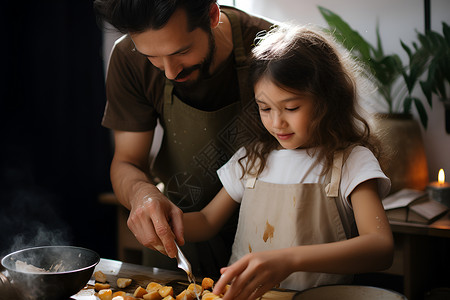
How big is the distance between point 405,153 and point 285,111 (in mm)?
1245

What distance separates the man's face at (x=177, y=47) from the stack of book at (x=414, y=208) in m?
1.22

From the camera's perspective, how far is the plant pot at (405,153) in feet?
7.61

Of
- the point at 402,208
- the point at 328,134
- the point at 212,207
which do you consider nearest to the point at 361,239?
the point at 328,134

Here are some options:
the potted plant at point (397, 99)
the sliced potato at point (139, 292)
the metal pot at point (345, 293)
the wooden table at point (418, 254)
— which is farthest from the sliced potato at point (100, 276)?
the potted plant at point (397, 99)

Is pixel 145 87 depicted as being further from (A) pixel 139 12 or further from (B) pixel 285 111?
(B) pixel 285 111

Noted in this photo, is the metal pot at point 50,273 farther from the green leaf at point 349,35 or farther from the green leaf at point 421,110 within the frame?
the green leaf at point 421,110

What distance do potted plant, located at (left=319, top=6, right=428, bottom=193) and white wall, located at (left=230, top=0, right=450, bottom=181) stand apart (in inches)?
2.0

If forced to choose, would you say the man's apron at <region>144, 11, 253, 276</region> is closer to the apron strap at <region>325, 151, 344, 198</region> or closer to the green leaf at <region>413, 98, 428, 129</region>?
the apron strap at <region>325, 151, 344, 198</region>

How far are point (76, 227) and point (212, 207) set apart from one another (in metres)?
1.55

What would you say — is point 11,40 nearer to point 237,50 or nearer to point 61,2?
point 61,2

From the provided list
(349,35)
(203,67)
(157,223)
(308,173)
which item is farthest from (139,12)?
(349,35)

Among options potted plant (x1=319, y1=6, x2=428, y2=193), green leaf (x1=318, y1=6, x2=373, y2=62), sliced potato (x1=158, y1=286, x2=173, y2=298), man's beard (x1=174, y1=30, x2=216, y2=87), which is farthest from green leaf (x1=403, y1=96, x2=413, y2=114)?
sliced potato (x1=158, y1=286, x2=173, y2=298)

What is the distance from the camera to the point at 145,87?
168 cm

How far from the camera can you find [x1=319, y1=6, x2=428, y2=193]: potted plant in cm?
233
